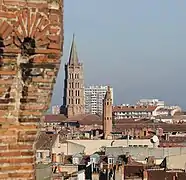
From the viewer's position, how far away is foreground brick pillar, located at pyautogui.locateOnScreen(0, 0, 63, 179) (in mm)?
6055

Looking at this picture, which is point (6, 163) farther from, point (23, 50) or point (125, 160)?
point (125, 160)

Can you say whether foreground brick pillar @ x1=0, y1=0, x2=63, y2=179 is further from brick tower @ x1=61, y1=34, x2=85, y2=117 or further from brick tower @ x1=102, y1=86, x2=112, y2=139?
brick tower @ x1=61, y1=34, x2=85, y2=117

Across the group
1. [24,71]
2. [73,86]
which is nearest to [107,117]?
[73,86]

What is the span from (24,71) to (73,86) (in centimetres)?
14775

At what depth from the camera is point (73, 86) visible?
15400cm

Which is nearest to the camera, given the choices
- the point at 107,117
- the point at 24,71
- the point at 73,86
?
the point at 24,71

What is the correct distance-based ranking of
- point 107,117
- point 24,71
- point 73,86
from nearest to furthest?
1. point 24,71
2. point 107,117
3. point 73,86

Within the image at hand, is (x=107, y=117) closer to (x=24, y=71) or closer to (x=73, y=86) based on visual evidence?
(x=73, y=86)

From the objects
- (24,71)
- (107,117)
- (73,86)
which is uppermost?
(73,86)

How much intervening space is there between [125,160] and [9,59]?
4423cm

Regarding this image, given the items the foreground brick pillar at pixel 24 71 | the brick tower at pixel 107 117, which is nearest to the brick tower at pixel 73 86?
the brick tower at pixel 107 117

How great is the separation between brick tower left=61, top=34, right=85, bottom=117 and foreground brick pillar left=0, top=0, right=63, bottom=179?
14591 centimetres

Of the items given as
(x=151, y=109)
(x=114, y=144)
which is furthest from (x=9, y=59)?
(x=151, y=109)

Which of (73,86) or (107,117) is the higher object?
(73,86)
